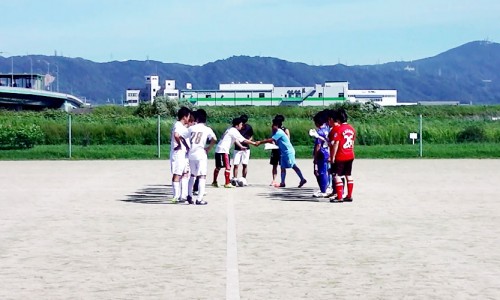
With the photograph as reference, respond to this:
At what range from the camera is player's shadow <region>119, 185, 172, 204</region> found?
17.1 metres

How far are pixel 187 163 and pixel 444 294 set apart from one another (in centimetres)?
911

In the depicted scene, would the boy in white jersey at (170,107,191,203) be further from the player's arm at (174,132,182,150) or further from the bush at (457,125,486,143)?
the bush at (457,125,486,143)

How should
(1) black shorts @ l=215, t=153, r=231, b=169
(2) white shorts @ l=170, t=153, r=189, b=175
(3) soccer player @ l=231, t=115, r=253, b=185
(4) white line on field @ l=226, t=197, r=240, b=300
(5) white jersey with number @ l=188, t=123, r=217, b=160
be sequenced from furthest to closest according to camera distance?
(3) soccer player @ l=231, t=115, r=253, b=185 < (1) black shorts @ l=215, t=153, r=231, b=169 < (2) white shorts @ l=170, t=153, r=189, b=175 < (5) white jersey with number @ l=188, t=123, r=217, b=160 < (4) white line on field @ l=226, t=197, r=240, b=300

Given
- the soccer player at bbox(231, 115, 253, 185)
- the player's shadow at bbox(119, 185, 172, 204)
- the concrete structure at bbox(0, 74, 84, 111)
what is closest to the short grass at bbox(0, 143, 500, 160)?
the soccer player at bbox(231, 115, 253, 185)

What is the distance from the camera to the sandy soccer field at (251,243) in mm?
8133

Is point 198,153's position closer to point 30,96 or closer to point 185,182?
point 185,182

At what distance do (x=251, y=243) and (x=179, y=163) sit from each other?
5392 mm

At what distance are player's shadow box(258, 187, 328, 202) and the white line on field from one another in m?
3.84

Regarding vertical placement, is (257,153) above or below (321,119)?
below

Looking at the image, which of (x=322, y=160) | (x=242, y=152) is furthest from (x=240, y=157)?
(x=322, y=160)

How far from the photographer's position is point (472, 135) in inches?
1682

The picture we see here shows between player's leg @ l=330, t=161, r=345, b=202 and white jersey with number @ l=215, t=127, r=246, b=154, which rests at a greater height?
white jersey with number @ l=215, t=127, r=246, b=154

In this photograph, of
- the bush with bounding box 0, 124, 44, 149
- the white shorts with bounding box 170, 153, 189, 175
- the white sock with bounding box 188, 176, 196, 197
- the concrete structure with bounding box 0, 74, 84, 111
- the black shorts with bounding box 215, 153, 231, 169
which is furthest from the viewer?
the concrete structure with bounding box 0, 74, 84, 111

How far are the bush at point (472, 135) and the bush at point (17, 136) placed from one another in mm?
20000
